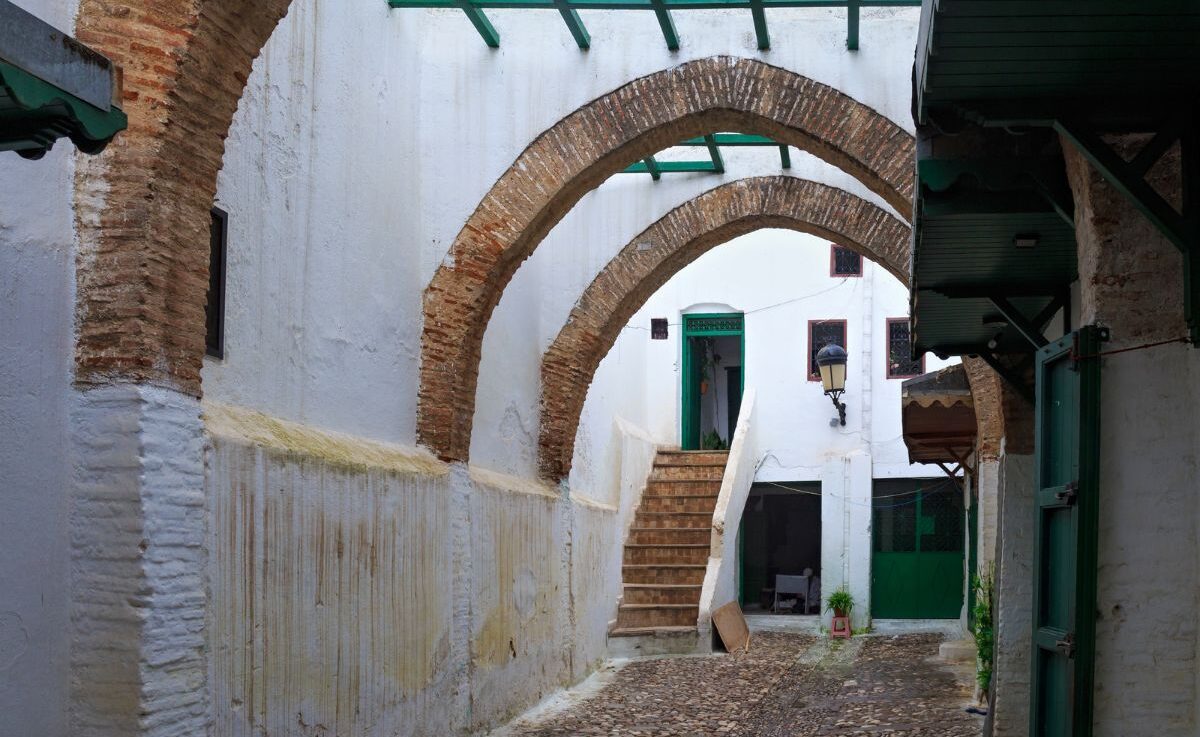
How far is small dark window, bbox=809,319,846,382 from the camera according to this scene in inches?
723

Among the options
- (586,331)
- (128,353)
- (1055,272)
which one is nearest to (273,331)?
(128,353)

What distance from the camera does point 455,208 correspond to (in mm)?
9312

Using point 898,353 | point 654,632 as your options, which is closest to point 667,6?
point 654,632

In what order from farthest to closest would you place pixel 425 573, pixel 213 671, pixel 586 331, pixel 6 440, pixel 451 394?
pixel 586 331 < pixel 451 394 < pixel 425 573 < pixel 213 671 < pixel 6 440

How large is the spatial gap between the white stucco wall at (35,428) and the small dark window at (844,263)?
1436cm

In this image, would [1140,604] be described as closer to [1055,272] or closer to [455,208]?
[1055,272]

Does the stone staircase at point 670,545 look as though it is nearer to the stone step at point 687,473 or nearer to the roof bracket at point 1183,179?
the stone step at point 687,473

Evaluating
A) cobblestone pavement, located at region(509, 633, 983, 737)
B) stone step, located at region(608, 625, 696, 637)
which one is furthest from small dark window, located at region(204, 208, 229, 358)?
stone step, located at region(608, 625, 696, 637)

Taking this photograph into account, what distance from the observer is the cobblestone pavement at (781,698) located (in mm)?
9672

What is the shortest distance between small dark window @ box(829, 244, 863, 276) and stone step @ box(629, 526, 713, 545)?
4.35 meters

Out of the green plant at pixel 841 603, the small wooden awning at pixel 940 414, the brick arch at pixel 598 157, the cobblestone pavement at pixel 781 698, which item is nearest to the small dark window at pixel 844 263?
the small wooden awning at pixel 940 414

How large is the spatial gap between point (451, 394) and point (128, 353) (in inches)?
165

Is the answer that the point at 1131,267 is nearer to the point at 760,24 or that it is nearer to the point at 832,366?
the point at 760,24

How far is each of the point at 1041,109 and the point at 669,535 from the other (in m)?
13.3
